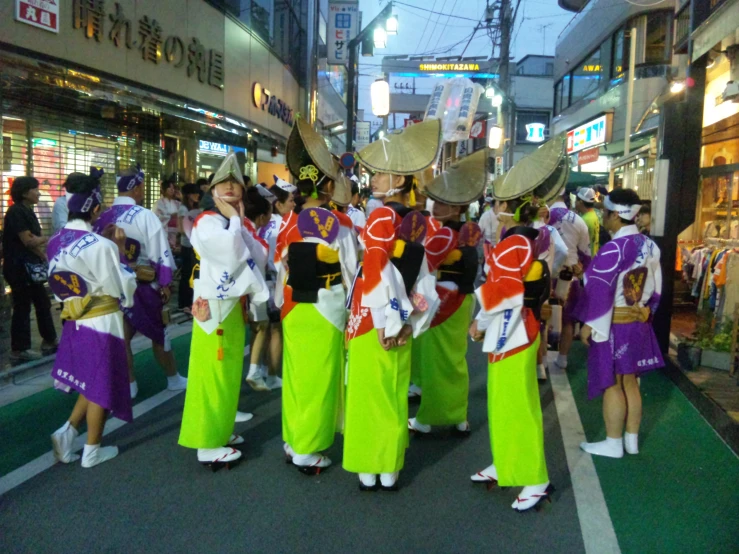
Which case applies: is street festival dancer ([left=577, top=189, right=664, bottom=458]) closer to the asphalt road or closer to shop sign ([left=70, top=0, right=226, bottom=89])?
the asphalt road

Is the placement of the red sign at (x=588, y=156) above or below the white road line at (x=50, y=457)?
above

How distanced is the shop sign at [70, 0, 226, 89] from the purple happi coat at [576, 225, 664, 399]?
7.16 metres

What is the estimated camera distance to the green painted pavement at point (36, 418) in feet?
13.4

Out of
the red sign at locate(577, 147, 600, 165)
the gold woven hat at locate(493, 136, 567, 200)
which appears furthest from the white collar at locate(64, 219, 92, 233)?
the red sign at locate(577, 147, 600, 165)

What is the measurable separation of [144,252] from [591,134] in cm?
1763

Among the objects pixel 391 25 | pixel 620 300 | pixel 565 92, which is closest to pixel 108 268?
pixel 620 300

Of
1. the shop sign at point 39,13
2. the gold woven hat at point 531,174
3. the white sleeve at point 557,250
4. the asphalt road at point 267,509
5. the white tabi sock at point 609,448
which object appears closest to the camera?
the asphalt road at point 267,509

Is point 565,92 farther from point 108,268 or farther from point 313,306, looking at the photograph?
point 108,268

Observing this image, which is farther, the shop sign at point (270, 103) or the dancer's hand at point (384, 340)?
the shop sign at point (270, 103)

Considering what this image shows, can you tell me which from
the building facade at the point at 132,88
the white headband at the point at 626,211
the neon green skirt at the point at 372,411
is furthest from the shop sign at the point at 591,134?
the neon green skirt at the point at 372,411

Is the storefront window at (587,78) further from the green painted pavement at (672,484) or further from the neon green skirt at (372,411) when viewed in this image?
the neon green skirt at (372,411)

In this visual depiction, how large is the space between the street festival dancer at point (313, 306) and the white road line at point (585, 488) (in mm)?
1564

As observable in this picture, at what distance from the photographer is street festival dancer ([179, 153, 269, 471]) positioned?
149 inches

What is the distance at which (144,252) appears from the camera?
4.97 meters
